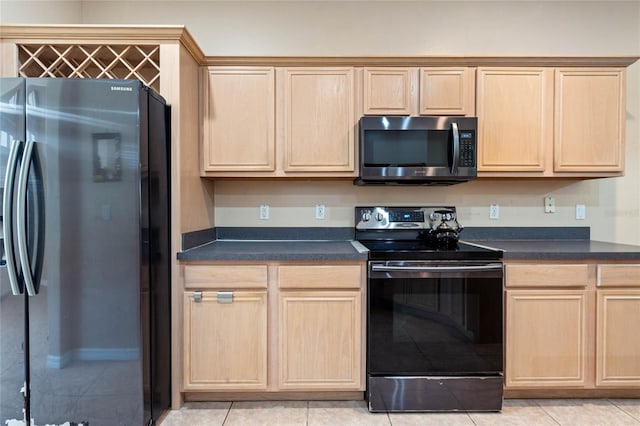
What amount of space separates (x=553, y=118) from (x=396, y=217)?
3.97 ft

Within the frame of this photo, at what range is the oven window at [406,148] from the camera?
2199 mm

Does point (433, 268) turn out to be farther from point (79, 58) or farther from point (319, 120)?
point (79, 58)

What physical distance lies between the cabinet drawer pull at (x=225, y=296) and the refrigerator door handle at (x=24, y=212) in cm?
85

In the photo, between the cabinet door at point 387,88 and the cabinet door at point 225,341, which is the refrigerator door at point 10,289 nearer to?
the cabinet door at point 225,341

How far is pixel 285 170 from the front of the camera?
231cm

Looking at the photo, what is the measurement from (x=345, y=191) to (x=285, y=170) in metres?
0.54

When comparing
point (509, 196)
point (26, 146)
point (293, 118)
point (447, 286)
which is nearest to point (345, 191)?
point (293, 118)

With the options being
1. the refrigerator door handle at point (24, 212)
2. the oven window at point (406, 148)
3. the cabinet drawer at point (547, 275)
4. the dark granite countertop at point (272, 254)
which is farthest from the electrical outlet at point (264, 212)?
the cabinet drawer at point (547, 275)

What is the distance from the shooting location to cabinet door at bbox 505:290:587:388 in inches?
77.9

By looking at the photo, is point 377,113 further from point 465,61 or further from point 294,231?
point 294,231

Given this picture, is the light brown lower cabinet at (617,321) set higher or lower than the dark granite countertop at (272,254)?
lower

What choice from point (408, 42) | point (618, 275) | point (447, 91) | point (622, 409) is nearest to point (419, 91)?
point (447, 91)

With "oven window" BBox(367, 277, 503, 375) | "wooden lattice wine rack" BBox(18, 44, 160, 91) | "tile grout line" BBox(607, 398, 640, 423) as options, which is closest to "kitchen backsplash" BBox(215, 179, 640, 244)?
"oven window" BBox(367, 277, 503, 375)

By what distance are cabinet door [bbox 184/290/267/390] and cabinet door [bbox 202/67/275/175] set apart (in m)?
0.88
